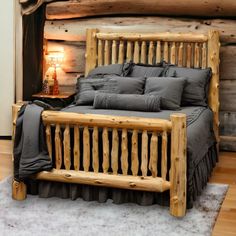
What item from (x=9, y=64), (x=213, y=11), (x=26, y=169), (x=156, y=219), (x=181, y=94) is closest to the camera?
A: (x=156, y=219)

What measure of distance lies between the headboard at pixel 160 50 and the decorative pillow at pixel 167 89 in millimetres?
476

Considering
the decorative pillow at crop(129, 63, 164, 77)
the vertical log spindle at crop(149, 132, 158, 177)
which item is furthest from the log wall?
the vertical log spindle at crop(149, 132, 158, 177)

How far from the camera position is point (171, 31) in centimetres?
511

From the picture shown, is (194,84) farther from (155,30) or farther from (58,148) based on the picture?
(58,148)

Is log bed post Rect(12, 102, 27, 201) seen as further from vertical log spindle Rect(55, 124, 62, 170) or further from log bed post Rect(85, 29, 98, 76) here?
log bed post Rect(85, 29, 98, 76)

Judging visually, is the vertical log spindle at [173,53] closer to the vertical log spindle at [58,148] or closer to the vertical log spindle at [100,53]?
the vertical log spindle at [100,53]

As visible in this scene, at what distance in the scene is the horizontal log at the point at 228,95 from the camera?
16.6 ft

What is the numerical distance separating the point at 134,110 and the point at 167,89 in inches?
16.2

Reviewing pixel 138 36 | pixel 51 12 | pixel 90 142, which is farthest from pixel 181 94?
pixel 51 12

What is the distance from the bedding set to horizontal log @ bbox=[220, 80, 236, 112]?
41 centimetres

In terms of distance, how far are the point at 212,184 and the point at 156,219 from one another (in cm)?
97

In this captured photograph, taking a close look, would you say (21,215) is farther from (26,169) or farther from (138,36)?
(138,36)

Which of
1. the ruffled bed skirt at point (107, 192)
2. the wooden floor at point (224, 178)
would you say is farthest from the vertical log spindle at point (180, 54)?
the ruffled bed skirt at point (107, 192)

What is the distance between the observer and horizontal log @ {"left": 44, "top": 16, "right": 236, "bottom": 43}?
498cm
